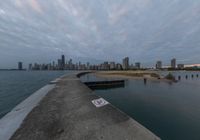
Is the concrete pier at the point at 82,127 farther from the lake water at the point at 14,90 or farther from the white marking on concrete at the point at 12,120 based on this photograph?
the lake water at the point at 14,90

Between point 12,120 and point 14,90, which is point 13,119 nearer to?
point 12,120

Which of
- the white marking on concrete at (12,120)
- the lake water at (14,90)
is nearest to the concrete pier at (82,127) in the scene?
the white marking on concrete at (12,120)

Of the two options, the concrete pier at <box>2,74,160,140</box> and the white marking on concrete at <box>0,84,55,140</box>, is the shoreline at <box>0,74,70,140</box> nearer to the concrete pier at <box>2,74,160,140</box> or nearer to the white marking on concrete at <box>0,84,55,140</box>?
the white marking on concrete at <box>0,84,55,140</box>

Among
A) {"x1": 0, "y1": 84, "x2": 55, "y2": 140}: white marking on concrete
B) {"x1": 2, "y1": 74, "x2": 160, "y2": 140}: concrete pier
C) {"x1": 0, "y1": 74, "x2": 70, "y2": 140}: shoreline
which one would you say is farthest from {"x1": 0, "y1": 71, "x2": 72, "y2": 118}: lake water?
{"x1": 2, "y1": 74, "x2": 160, "y2": 140}: concrete pier

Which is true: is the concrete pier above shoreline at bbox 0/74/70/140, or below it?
above

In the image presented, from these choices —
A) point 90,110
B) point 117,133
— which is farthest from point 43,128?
point 117,133

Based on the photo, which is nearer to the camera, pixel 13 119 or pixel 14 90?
pixel 13 119

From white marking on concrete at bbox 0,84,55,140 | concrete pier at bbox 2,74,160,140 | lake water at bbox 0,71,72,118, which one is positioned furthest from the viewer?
lake water at bbox 0,71,72,118

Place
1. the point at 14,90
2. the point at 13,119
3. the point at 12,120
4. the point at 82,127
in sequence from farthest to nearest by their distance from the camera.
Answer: the point at 14,90
the point at 13,119
the point at 12,120
the point at 82,127

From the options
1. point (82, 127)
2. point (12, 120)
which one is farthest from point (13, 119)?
point (82, 127)

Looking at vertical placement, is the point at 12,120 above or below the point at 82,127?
below

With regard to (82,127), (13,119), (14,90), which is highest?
(82,127)

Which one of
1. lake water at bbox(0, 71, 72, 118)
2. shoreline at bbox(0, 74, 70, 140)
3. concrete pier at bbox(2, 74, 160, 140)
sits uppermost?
concrete pier at bbox(2, 74, 160, 140)

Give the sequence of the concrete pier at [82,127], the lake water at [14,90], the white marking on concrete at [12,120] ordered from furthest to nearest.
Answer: the lake water at [14,90] < the white marking on concrete at [12,120] < the concrete pier at [82,127]
